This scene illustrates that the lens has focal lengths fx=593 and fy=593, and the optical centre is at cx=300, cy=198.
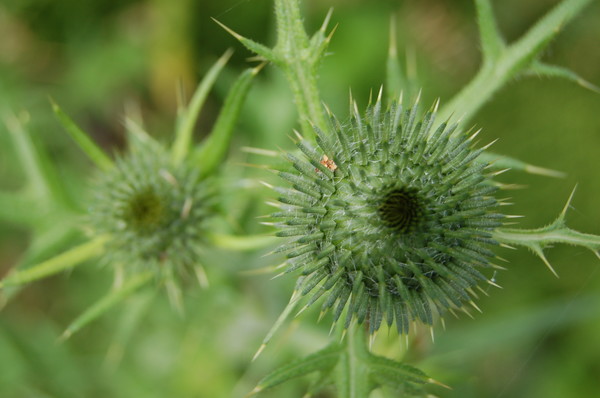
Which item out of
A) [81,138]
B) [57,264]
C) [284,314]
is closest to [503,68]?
[284,314]

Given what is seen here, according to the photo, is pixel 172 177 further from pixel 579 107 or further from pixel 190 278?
pixel 579 107

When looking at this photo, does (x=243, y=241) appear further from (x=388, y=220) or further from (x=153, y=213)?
(x=388, y=220)

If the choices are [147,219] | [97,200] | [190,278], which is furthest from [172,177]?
[190,278]

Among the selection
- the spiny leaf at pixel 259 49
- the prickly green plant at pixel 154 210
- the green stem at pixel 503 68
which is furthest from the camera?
the prickly green plant at pixel 154 210

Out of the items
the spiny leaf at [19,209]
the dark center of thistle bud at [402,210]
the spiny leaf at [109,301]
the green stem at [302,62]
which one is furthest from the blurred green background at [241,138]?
the dark center of thistle bud at [402,210]

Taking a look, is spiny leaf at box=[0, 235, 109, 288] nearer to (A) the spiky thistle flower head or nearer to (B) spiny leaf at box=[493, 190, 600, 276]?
(A) the spiky thistle flower head

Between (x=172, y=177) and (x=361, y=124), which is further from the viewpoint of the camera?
(x=172, y=177)

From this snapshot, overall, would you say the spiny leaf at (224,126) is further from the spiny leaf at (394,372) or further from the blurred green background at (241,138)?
the spiny leaf at (394,372)
